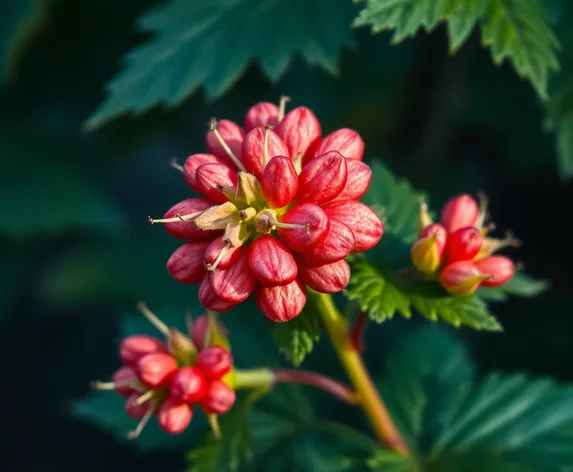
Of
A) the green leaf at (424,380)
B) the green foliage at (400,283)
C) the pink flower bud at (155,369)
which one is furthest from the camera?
the green leaf at (424,380)

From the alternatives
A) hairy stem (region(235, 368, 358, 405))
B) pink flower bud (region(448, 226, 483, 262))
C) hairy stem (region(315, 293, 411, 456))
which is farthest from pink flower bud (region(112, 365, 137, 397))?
pink flower bud (region(448, 226, 483, 262))

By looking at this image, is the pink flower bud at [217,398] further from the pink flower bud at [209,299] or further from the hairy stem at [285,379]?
the pink flower bud at [209,299]

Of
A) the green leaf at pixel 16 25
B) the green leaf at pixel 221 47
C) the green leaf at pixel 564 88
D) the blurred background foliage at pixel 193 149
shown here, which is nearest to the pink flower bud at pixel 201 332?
the green leaf at pixel 221 47

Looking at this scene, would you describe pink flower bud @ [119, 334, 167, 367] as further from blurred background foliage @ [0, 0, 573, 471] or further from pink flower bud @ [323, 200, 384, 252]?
blurred background foliage @ [0, 0, 573, 471]

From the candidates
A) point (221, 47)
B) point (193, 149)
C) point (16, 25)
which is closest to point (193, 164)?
point (221, 47)

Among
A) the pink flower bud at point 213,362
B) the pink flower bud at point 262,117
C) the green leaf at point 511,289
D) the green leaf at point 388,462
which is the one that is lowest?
the green leaf at point 388,462

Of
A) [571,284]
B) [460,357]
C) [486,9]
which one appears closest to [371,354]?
[460,357]
